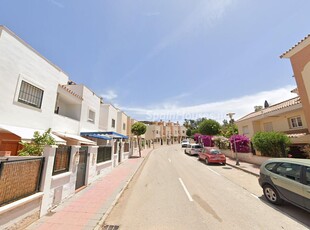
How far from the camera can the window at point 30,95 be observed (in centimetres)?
833

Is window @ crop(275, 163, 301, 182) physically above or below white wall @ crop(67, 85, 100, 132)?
below

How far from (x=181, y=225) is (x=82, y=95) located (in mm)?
13791

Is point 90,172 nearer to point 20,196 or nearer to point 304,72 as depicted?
point 20,196

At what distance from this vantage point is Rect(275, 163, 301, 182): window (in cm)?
543

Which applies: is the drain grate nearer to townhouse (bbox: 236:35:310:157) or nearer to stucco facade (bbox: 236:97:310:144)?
townhouse (bbox: 236:35:310:157)

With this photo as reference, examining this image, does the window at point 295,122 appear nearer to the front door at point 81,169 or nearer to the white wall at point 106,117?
the front door at point 81,169

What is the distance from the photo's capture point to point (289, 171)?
5.76m

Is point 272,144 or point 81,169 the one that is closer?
point 81,169

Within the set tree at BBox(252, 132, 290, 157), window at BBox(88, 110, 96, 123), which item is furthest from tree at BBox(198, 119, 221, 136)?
window at BBox(88, 110, 96, 123)

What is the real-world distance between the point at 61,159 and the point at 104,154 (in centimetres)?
572

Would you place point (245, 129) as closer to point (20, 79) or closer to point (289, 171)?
point (289, 171)

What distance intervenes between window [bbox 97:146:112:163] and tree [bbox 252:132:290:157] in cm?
1392

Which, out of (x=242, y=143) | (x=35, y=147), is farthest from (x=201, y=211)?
(x=242, y=143)

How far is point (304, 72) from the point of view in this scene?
10180mm
